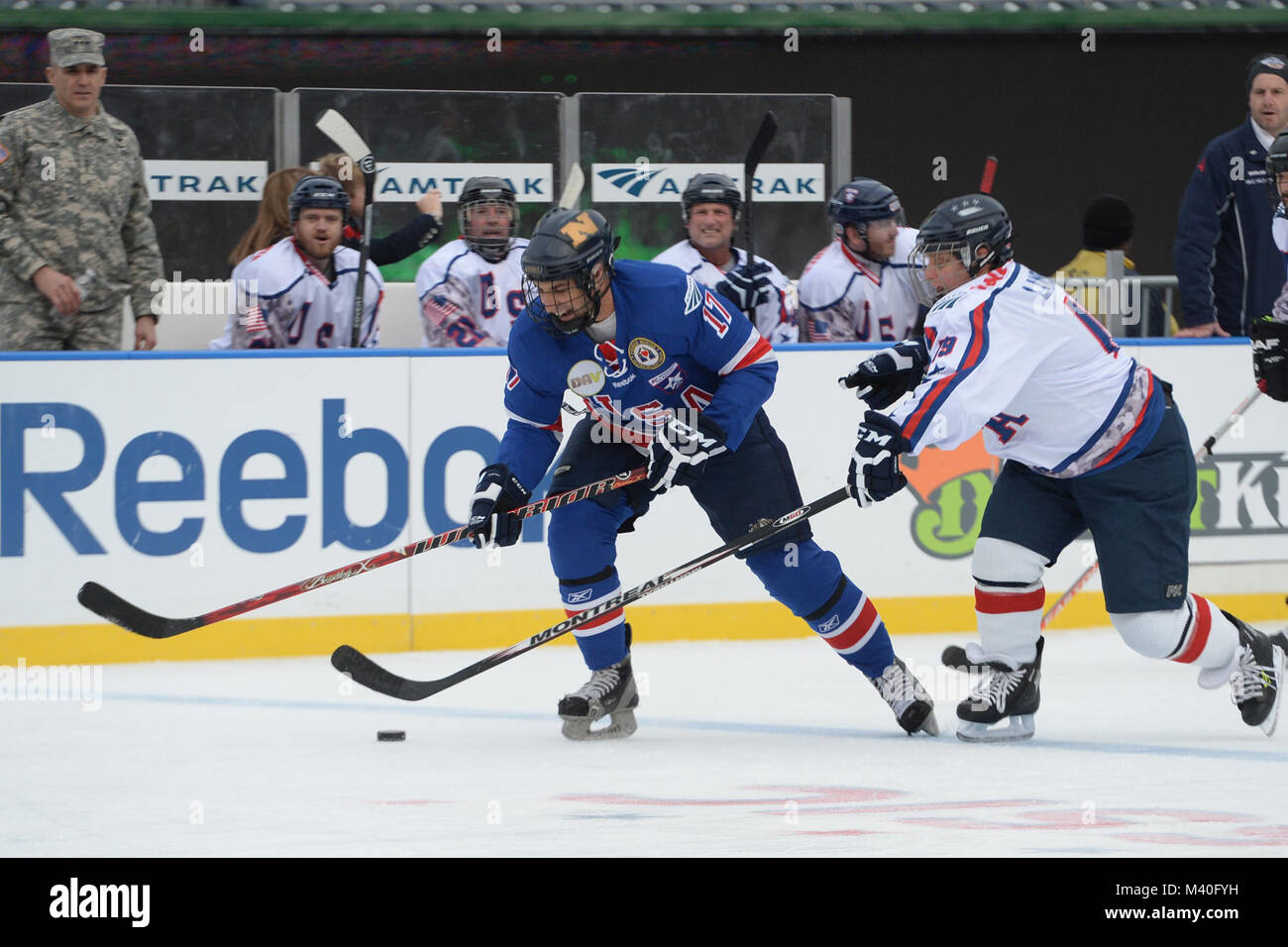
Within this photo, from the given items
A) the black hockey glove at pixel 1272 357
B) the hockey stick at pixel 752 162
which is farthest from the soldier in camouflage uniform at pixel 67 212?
the black hockey glove at pixel 1272 357

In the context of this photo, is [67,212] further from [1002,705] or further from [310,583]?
[1002,705]

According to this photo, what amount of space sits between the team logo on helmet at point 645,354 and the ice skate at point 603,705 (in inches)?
27.5

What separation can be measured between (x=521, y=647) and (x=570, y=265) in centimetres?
88

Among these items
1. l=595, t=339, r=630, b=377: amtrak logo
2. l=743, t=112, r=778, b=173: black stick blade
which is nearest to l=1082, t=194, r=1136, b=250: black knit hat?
l=743, t=112, r=778, b=173: black stick blade

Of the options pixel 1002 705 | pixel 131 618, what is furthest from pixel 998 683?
pixel 131 618

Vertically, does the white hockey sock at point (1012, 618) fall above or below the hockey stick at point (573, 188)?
below

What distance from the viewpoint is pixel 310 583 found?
14.9ft

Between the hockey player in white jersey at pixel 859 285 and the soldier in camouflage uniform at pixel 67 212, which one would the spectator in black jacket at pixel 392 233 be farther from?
the hockey player in white jersey at pixel 859 285

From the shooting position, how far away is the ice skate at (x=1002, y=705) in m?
4.43

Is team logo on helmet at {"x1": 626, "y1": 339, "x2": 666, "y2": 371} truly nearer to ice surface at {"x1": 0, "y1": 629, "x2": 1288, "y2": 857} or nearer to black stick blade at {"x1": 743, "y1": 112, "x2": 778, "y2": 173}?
ice surface at {"x1": 0, "y1": 629, "x2": 1288, "y2": 857}

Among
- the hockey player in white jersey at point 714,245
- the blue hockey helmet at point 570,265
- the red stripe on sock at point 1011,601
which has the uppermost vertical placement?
the hockey player in white jersey at point 714,245
